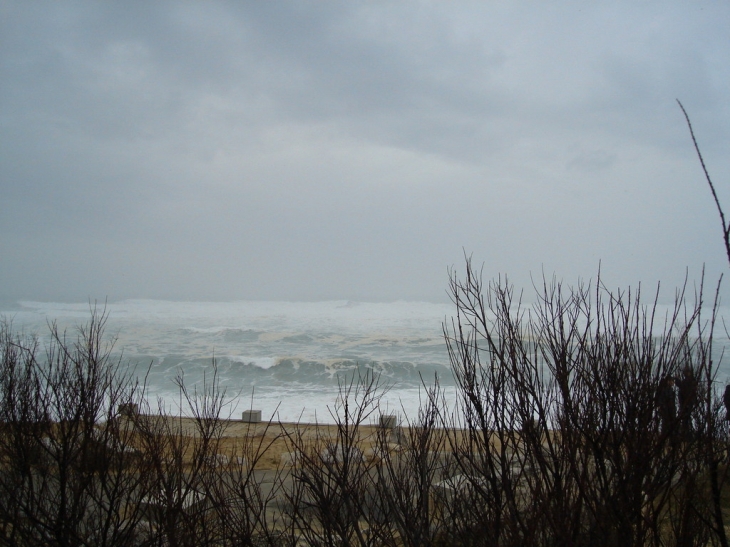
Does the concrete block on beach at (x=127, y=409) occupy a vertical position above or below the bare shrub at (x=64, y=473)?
above

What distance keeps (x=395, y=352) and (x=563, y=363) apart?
6019 cm

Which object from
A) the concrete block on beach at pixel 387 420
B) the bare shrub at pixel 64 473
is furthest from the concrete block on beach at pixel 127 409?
the concrete block on beach at pixel 387 420

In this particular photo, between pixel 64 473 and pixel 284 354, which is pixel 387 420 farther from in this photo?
pixel 284 354

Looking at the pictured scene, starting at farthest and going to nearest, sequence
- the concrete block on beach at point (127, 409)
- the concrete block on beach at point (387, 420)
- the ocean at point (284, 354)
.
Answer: the ocean at point (284, 354) → the concrete block on beach at point (127, 409) → the concrete block on beach at point (387, 420)

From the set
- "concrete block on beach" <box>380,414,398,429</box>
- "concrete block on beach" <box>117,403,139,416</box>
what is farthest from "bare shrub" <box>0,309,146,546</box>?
"concrete block on beach" <box>380,414,398,429</box>

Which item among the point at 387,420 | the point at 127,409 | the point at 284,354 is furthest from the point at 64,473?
the point at 284,354

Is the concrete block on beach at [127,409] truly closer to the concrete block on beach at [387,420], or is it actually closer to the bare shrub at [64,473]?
the bare shrub at [64,473]

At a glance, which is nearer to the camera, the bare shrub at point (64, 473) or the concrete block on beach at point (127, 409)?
the bare shrub at point (64, 473)

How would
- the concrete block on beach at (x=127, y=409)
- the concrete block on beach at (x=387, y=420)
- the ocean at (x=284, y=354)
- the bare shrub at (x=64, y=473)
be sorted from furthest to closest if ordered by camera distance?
the ocean at (x=284, y=354) < the concrete block on beach at (x=127, y=409) < the bare shrub at (x=64, y=473) < the concrete block on beach at (x=387, y=420)

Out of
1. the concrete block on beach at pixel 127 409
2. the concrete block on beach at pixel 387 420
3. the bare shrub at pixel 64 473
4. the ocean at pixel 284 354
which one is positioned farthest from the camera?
the ocean at pixel 284 354

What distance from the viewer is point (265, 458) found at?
20375mm

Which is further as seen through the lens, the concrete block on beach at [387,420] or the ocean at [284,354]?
the ocean at [284,354]

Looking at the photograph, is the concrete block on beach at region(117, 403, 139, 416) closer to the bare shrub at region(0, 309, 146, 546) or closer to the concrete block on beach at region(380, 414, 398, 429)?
the bare shrub at region(0, 309, 146, 546)

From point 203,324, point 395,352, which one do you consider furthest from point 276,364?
point 203,324
